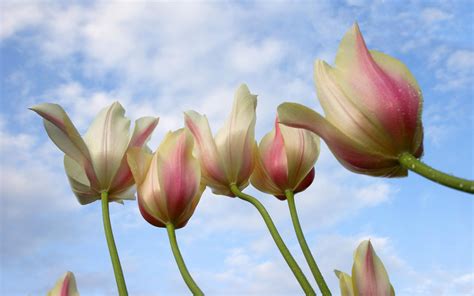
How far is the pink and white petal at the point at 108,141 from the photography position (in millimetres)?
744

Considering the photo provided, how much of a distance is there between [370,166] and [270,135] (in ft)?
0.75

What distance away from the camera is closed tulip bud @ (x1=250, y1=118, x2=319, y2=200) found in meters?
0.75

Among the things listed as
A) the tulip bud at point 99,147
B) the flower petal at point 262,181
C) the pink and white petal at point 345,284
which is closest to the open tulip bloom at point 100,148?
the tulip bud at point 99,147

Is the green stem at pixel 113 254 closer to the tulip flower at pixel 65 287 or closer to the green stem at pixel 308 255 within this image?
the tulip flower at pixel 65 287

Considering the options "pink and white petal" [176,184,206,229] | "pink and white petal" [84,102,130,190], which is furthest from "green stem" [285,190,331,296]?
"pink and white petal" [84,102,130,190]

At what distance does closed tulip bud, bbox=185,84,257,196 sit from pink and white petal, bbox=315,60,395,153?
196mm

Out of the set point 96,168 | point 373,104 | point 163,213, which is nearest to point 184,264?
point 163,213

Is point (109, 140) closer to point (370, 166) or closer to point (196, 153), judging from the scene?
point (196, 153)

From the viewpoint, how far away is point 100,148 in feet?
2.46

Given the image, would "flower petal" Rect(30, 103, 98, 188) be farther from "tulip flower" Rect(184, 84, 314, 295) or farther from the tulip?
Answer: the tulip

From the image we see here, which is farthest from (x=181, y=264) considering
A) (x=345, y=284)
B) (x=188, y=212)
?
(x=345, y=284)

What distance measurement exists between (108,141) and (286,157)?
219 mm

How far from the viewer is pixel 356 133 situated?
0.53 meters

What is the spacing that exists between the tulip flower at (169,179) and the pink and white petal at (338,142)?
191mm
